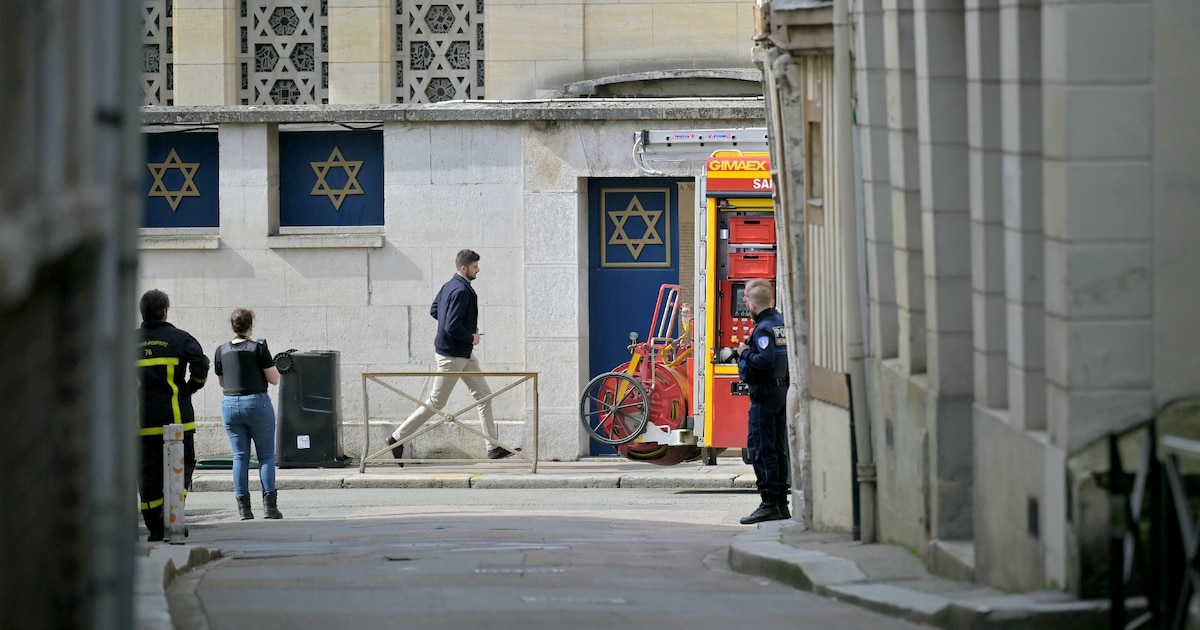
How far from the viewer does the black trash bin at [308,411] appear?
1678 cm

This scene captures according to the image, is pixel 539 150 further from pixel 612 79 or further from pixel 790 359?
pixel 790 359

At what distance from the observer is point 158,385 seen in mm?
11109

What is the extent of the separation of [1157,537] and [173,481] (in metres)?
7.16

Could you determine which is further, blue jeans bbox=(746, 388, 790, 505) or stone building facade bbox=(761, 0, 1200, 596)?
blue jeans bbox=(746, 388, 790, 505)

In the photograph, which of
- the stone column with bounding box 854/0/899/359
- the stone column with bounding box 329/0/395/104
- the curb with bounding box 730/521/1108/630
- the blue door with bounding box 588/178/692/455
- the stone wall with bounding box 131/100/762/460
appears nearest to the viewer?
the curb with bounding box 730/521/1108/630

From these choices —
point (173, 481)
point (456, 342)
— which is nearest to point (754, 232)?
point (456, 342)

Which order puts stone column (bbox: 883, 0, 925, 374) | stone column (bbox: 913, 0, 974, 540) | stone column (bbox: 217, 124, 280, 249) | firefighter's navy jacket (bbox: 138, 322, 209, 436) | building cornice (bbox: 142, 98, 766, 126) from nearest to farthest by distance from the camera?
stone column (bbox: 913, 0, 974, 540), stone column (bbox: 883, 0, 925, 374), firefighter's navy jacket (bbox: 138, 322, 209, 436), building cornice (bbox: 142, 98, 766, 126), stone column (bbox: 217, 124, 280, 249)

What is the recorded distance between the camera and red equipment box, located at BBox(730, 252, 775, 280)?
15.3 metres

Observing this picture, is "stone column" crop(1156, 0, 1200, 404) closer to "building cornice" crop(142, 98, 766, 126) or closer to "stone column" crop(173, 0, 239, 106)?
"building cornice" crop(142, 98, 766, 126)

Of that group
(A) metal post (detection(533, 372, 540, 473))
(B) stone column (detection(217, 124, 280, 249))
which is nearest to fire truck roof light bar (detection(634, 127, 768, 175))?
(A) metal post (detection(533, 372, 540, 473))

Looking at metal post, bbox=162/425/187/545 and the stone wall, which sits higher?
the stone wall

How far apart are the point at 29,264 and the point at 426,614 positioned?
427 centimetres

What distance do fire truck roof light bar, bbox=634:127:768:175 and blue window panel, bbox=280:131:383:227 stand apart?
295cm

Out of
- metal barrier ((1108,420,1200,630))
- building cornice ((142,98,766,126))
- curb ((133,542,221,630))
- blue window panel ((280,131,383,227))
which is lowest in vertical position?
curb ((133,542,221,630))
